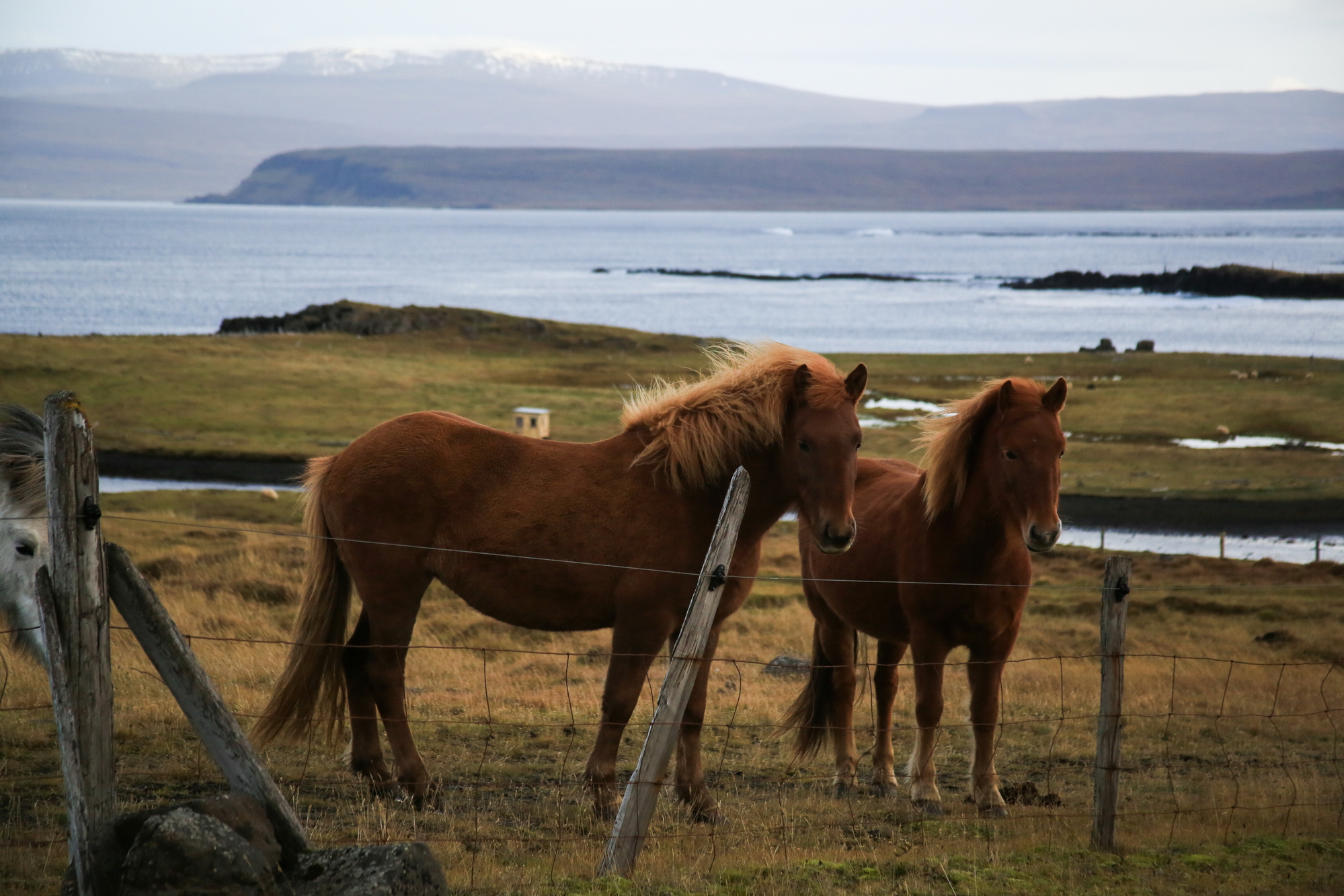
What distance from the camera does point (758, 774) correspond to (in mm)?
7941

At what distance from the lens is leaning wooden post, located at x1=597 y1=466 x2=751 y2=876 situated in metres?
4.97

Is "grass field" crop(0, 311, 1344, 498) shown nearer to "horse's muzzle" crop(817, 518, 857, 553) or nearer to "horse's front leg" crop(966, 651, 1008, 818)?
"horse's front leg" crop(966, 651, 1008, 818)

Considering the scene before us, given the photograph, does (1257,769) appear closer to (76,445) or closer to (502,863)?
(502,863)

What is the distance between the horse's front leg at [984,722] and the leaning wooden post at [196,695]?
4202 millimetres

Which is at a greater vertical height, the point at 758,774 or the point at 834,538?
the point at 834,538

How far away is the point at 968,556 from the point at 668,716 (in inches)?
110

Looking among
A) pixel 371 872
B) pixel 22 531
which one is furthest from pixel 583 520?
pixel 22 531

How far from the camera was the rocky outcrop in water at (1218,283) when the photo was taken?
106 metres

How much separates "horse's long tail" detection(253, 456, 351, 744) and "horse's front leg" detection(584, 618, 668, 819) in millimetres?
1733

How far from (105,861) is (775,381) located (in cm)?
396

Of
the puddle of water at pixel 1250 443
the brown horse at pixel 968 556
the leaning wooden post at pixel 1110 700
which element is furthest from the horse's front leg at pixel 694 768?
the puddle of water at pixel 1250 443

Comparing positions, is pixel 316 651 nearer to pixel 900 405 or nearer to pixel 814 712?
pixel 814 712

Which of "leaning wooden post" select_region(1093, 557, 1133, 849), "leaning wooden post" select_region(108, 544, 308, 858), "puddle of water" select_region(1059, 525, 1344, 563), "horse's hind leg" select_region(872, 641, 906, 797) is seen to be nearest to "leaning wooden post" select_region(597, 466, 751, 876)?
"leaning wooden post" select_region(108, 544, 308, 858)

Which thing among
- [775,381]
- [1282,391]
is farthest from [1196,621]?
[1282,391]
